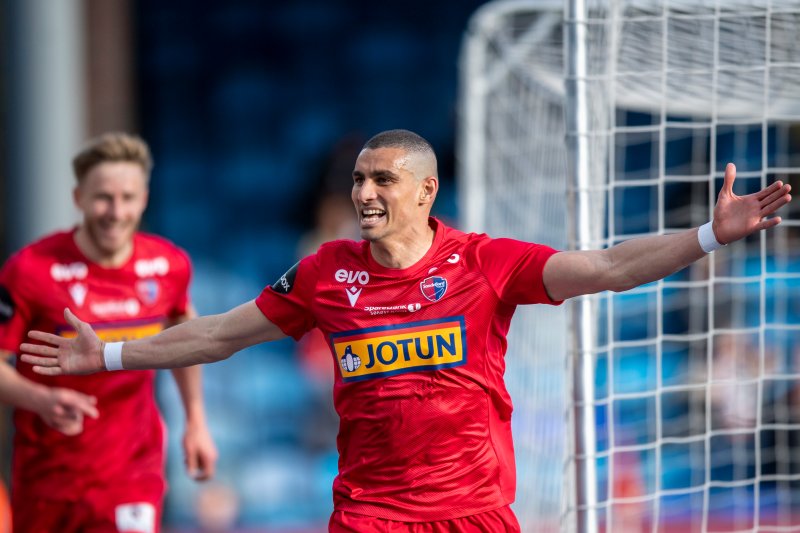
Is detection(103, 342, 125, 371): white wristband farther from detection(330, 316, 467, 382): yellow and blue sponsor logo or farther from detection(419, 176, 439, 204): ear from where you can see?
detection(419, 176, 439, 204): ear

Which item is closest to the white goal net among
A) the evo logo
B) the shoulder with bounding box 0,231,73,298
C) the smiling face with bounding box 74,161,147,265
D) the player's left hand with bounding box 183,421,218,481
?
the evo logo

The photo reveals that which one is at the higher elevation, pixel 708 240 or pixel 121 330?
pixel 708 240

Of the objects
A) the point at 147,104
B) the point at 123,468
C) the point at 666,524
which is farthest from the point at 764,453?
the point at 147,104

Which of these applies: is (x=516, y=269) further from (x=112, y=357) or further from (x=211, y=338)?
(x=112, y=357)

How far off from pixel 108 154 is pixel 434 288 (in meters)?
1.99

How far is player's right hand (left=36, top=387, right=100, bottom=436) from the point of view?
15.6ft

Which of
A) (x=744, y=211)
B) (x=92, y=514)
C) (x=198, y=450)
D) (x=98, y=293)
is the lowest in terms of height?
(x=92, y=514)

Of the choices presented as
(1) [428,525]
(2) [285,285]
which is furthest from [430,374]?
(2) [285,285]

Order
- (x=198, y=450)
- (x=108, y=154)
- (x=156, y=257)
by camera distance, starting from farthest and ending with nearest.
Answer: (x=198, y=450) → (x=156, y=257) → (x=108, y=154)

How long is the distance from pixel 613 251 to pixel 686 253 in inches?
9.1

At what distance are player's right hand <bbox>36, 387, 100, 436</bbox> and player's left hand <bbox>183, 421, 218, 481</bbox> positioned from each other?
2.44ft

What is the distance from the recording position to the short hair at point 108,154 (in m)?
5.38

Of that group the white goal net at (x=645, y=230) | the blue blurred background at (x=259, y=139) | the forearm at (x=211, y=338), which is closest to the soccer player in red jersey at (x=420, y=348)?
the forearm at (x=211, y=338)

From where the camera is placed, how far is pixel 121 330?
527cm
